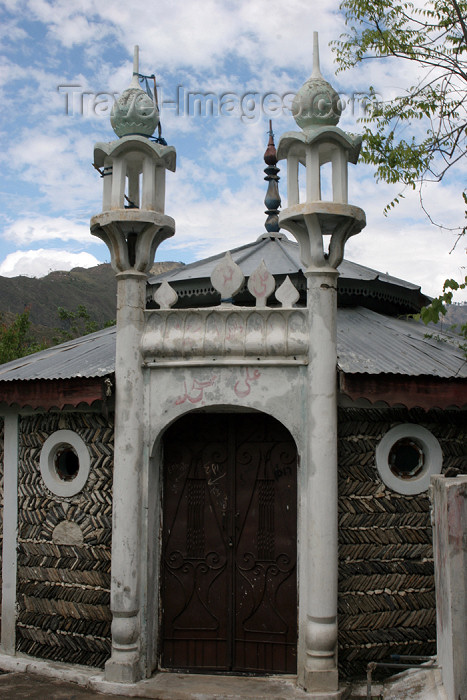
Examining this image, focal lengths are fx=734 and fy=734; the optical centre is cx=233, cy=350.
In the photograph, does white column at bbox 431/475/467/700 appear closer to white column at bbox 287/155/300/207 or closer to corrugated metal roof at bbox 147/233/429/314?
white column at bbox 287/155/300/207

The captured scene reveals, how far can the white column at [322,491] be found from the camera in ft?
24.4

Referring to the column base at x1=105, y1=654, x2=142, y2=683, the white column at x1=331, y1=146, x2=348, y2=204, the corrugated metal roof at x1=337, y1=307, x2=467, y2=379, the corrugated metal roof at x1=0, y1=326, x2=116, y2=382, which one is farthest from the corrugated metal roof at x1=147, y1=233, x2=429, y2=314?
the column base at x1=105, y1=654, x2=142, y2=683

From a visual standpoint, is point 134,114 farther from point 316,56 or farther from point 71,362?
point 71,362

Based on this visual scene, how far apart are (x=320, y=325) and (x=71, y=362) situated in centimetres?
332

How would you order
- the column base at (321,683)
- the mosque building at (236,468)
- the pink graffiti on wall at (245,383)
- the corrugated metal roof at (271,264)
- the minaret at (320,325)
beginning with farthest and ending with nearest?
the corrugated metal roof at (271,264), the pink graffiti on wall at (245,383), the mosque building at (236,468), the minaret at (320,325), the column base at (321,683)

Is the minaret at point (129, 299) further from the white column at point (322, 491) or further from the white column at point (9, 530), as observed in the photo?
the white column at point (322, 491)

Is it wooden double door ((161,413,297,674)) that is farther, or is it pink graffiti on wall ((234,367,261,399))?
wooden double door ((161,413,297,674))

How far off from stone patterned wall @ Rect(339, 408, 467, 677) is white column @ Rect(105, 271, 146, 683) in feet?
7.26

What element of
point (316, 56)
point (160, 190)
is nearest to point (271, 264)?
point (160, 190)

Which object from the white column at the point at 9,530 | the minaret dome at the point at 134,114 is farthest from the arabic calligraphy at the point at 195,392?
the minaret dome at the point at 134,114

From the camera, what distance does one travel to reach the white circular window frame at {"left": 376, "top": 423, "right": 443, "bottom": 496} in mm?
8141

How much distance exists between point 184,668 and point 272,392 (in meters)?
3.22

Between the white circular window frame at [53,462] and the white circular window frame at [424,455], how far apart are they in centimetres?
338

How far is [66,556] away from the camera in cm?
856
